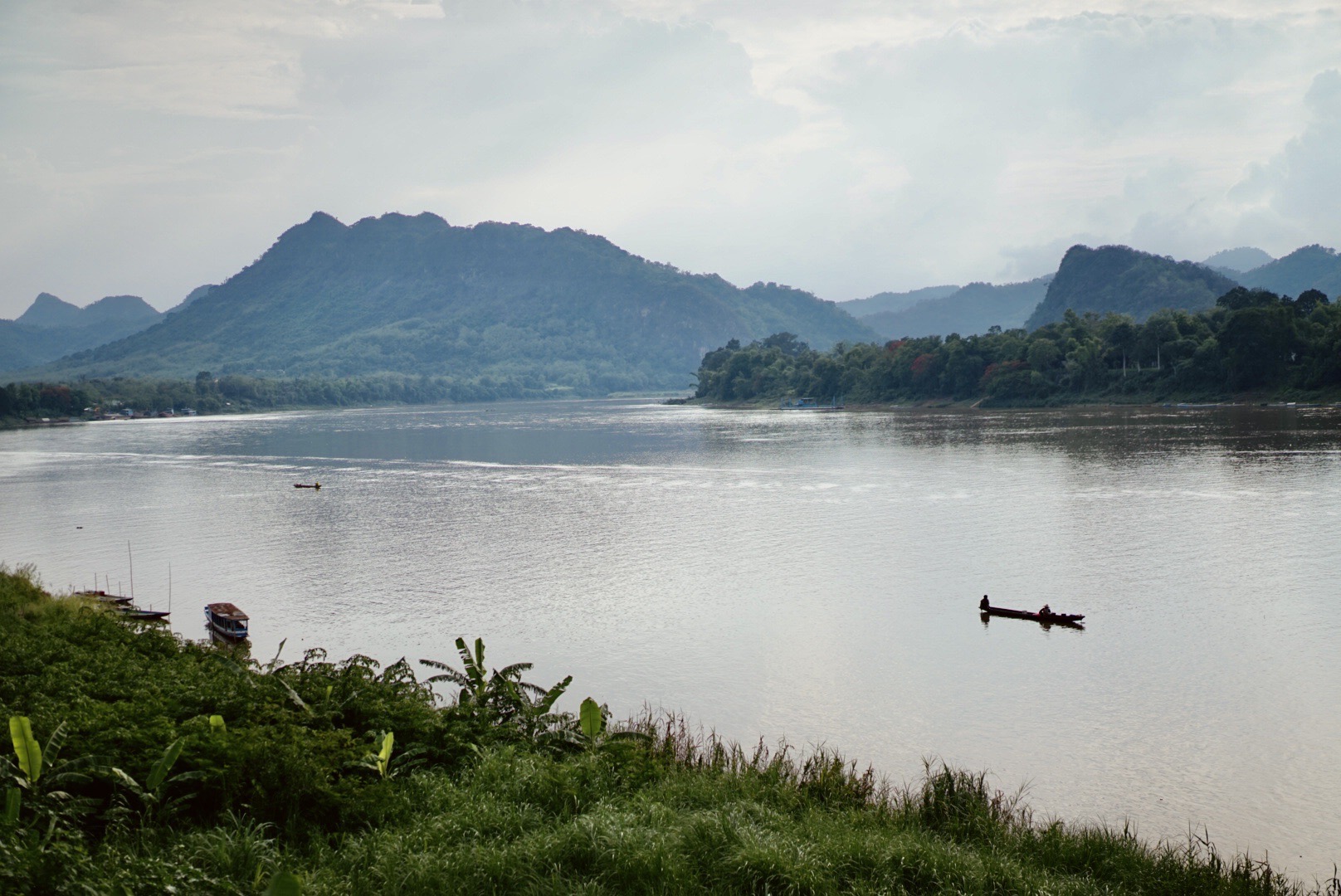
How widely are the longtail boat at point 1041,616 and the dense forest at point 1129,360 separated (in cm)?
8627

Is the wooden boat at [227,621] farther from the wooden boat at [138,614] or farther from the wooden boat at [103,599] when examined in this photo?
the wooden boat at [103,599]

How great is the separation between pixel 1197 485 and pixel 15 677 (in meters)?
47.1

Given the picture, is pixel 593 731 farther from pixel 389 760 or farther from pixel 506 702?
pixel 389 760

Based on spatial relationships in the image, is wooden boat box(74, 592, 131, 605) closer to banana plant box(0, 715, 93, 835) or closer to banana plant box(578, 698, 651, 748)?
banana plant box(0, 715, 93, 835)

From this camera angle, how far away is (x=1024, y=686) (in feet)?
67.0

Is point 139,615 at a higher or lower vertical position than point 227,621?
higher

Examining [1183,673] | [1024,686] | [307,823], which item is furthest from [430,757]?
[1183,673]

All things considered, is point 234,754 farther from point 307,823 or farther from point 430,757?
point 430,757

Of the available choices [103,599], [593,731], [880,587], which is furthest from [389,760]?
[880,587]

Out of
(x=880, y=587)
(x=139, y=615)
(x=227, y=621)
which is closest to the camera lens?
(x=139, y=615)

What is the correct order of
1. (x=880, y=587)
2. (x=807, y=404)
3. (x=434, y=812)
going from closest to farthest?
(x=434, y=812) < (x=880, y=587) < (x=807, y=404)

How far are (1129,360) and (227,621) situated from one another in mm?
118787

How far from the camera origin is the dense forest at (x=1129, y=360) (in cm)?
10031

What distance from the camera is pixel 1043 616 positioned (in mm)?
24750
